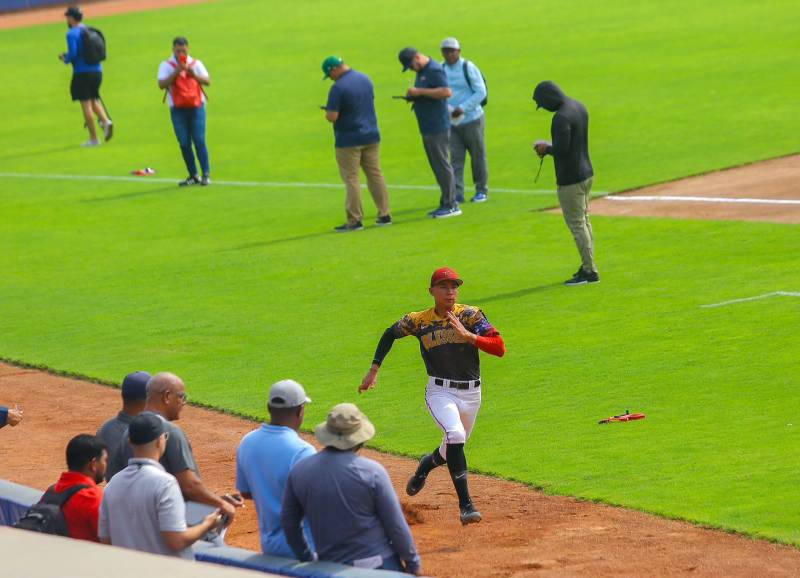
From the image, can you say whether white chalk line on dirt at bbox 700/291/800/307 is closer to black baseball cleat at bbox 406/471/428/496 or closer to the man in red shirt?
black baseball cleat at bbox 406/471/428/496

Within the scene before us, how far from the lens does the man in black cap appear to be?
7426 millimetres

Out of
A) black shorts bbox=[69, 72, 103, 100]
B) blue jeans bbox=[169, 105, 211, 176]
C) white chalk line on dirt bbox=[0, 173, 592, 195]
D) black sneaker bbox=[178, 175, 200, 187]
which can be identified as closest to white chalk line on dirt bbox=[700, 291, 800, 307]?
white chalk line on dirt bbox=[0, 173, 592, 195]

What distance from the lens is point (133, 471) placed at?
758cm

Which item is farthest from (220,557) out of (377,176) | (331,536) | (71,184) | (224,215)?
(71,184)

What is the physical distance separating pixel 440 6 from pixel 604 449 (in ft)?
138

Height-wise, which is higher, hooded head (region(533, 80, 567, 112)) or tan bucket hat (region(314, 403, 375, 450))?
hooded head (region(533, 80, 567, 112))

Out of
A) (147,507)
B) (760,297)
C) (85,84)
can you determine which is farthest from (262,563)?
(85,84)

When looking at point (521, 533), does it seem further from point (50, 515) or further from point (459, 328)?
point (50, 515)

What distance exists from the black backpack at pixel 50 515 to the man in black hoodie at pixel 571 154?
9371mm

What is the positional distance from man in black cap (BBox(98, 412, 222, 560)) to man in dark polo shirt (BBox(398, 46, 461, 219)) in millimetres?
13684

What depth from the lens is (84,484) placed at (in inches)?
318

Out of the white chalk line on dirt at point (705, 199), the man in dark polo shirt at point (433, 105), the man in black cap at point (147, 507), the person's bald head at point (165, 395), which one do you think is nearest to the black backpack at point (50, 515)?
the man in black cap at point (147, 507)

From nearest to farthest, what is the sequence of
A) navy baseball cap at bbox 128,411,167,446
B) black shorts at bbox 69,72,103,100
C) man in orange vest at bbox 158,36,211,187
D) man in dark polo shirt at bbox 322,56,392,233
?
navy baseball cap at bbox 128,411,167,446 < man in dark polo shirt at bbox 322,56,392,233 < man in orange vest at bbox 158,36,211,187 < black shorts at bbox 69,72,103,100

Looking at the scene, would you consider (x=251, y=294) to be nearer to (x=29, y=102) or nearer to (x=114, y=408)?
(x=114, y=408)
